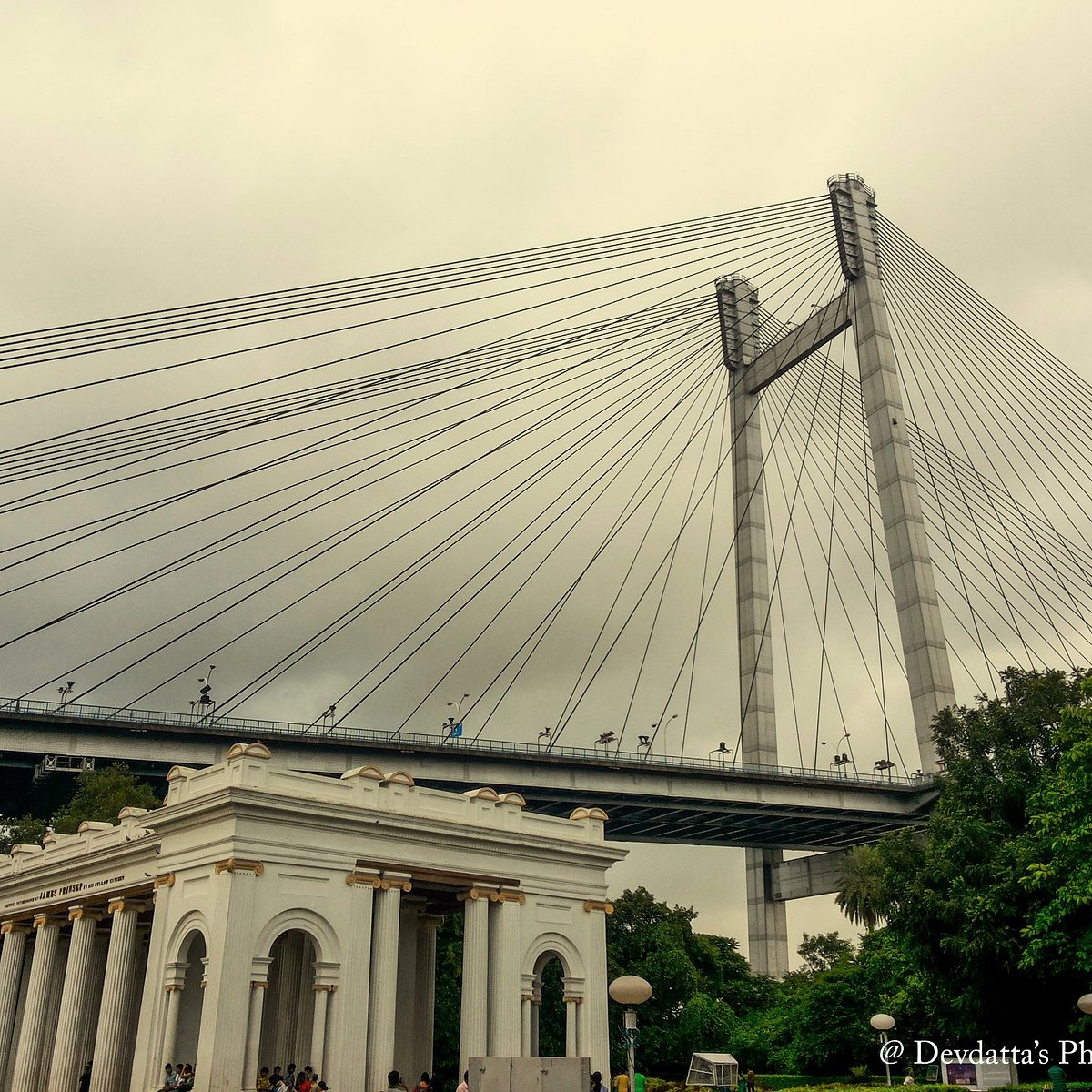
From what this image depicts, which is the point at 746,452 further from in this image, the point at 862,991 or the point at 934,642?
the point at 862,991

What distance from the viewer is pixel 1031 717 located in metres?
41.3

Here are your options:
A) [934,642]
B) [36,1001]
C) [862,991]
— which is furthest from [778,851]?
[36,1001]

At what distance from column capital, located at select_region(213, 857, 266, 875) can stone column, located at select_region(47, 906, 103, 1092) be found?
34.7 feet

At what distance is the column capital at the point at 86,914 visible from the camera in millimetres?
38719

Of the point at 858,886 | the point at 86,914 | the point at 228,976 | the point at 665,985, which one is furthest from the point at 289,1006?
the point at 858,886

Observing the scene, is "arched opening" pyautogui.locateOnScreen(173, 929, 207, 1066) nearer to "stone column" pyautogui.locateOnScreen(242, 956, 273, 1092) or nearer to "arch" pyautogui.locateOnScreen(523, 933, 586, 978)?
"stone column" pyautogui.locateOnScreen(242, 956, 273, 1092)

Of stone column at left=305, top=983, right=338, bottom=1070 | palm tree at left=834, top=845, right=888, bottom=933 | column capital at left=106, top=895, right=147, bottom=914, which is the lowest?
stone column at left=305, top=983, right=338, bottom=1070

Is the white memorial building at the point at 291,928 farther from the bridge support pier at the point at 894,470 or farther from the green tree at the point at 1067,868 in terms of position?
the bridge support pier at the point at 894,470

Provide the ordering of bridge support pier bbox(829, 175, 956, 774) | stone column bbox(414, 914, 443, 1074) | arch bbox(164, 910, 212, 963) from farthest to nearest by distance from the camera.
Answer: bridge support pier bbox(829, 175, 956, 774) < stone column bbox(414, 914, 443, 1074) < arch bbox(164, 910, 212, 963)

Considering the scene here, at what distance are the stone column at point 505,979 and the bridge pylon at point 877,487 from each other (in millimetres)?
36181

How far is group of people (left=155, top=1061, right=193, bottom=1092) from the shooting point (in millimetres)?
29000

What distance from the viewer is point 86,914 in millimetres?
38781

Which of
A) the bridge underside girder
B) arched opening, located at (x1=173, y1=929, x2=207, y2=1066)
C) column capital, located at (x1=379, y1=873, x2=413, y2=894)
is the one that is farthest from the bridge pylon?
arched opening, located at (x1=173, y1=929, x2=207, y2=1066)

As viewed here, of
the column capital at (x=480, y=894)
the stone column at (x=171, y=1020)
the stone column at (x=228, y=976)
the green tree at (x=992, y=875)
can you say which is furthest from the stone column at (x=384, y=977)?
the green tree at (x=992, y=875)
